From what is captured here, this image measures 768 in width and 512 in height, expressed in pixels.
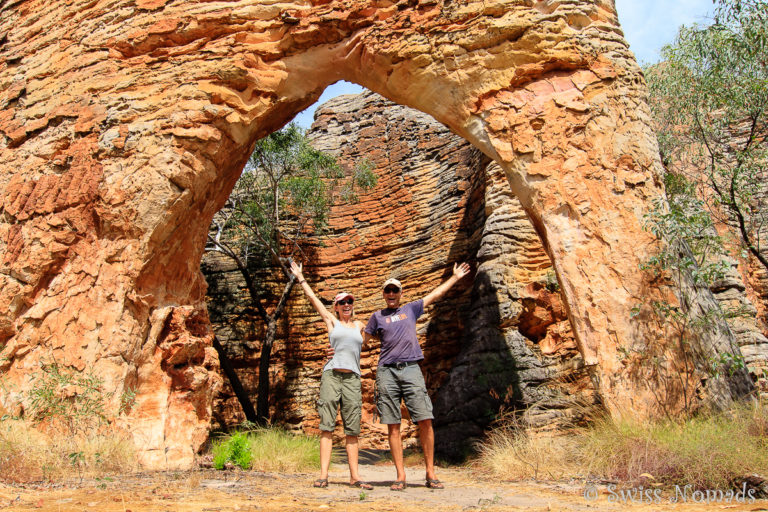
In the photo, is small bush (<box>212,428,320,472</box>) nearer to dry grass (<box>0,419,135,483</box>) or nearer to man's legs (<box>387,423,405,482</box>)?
dry grass (<box>0,419,135,483</box>)

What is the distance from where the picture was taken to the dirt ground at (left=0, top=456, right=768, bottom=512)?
324 cm

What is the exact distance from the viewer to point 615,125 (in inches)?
229

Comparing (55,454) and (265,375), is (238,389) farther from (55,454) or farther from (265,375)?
(55,454)

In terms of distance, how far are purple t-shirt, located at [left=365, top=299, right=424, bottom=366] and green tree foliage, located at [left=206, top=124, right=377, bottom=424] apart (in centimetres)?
696

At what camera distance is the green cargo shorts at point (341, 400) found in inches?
176

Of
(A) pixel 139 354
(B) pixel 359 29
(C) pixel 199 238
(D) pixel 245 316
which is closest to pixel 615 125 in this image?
(B) pixel 359 29

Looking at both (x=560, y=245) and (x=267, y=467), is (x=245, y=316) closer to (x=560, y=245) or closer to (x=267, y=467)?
(x=267, y=467)

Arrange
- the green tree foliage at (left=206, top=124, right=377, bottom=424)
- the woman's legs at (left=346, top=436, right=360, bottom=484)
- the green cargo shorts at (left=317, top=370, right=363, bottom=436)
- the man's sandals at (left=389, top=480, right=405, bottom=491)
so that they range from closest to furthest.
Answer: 1. the man's sandals at (left=389, top=480, right=405, bottom=491)
2. the woman's legs at (left=346, top=436, right=360, bottom=484)
3. the green cargo shorts at (left=317, top=370, right=363, bottom=436)
4. the green tree foliage at (left=206, top=124, right=377, bottom=424)

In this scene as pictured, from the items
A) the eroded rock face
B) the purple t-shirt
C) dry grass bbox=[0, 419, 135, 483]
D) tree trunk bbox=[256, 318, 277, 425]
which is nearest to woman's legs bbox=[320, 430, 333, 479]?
the purple t-shirt

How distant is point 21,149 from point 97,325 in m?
2.52

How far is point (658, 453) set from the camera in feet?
13.2

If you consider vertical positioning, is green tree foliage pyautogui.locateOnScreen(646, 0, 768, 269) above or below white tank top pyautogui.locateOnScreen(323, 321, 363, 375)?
above

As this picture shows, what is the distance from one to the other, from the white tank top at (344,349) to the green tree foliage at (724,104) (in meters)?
3.73

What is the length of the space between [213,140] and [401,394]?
372 cm
